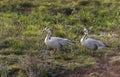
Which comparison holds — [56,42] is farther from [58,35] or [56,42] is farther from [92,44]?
[58,35]

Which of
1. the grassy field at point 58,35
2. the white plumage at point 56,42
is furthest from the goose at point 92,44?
the white plumage at point 56,42

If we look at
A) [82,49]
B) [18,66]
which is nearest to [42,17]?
[82,49]

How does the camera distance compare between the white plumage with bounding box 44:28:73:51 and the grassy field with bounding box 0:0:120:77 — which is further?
the white plumage with bounding box 44:28:73:51

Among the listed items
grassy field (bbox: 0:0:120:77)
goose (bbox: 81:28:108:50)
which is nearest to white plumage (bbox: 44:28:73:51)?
grassy field (bbox: 0:0:120:77)

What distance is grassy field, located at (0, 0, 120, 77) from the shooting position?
9.62m

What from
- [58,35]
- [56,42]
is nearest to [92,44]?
[56,42]

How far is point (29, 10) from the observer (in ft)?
50.6

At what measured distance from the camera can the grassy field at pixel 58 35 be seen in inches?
379

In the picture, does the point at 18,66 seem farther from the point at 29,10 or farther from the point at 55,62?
the point at 29,10

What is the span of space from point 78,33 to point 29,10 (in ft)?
11.0

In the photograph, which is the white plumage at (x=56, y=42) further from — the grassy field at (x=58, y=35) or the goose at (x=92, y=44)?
the goose at (x=92, y=44)

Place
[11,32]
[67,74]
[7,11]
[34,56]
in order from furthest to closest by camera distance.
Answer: [7,11] < [11,32] < [34,56] < [67,74]

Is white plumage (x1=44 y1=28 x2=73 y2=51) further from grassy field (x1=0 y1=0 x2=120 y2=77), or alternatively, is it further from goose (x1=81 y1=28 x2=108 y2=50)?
goose (x1=81 y1=28 x2=108 y2=50)

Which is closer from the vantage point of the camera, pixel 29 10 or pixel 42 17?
pixel 42 17
